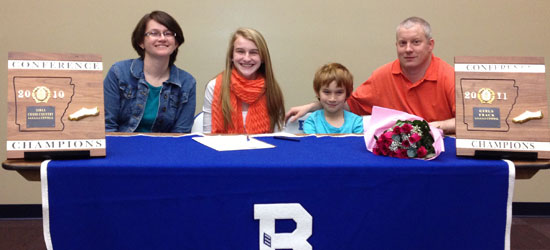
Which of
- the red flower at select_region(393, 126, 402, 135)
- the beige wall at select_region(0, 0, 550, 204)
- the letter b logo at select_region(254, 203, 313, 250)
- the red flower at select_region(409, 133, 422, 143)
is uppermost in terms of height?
the beige wall at select_region(0, 0, 550, 204)

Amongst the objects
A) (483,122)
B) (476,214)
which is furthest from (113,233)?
(483,122)

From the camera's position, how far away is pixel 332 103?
232cm

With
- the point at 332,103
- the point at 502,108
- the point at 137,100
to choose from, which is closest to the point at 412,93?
the point at 332,103

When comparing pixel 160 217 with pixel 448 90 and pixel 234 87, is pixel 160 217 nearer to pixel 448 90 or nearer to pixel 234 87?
pixel 234 87

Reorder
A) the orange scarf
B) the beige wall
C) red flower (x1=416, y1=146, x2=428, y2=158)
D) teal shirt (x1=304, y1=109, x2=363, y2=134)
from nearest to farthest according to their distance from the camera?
red flower (x1=416, y1=146, x2=428, y2=158) → teal shirt (x1=304, y1=109, x2=363, y2=134) → the orange scarf → the beige wall

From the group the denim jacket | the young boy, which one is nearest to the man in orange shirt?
the young boy

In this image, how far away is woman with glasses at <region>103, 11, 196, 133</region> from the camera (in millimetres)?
2273

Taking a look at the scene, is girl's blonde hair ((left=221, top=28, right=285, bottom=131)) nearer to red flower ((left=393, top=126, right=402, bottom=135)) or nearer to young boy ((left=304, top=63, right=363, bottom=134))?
young boy ((left=304, top=63, right=363, bottom=134))

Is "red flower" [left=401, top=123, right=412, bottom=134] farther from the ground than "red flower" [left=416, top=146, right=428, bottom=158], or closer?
farther from the ground

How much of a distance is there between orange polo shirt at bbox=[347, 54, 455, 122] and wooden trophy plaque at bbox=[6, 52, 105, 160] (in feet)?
5.55

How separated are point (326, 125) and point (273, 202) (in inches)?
44.8

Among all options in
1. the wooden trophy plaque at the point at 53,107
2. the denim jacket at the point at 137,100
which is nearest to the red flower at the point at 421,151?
the wooden trophy plaque at the point at 53,107

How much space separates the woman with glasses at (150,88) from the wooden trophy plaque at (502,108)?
1.48 m

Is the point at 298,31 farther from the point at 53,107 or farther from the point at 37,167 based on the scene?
the point at 37,167
